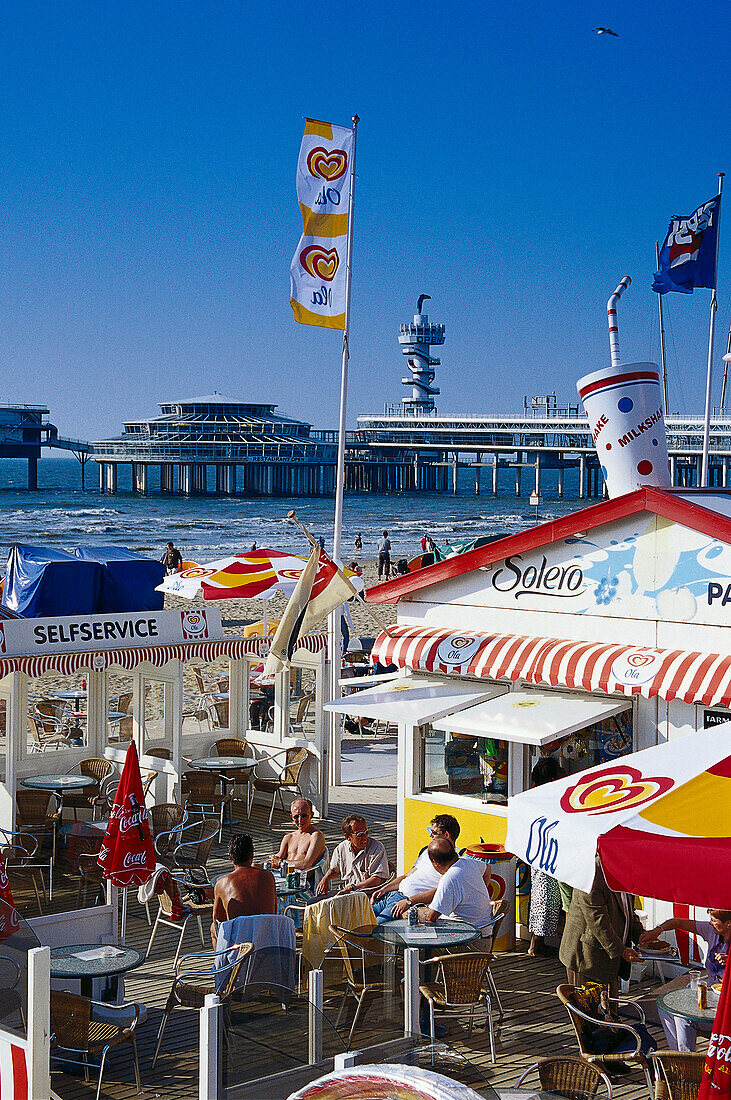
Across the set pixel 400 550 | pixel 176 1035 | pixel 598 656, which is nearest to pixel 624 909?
pixel 598 656

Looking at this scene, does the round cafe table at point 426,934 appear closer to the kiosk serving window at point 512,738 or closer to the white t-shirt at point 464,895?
the white t-shirt at point 464,895

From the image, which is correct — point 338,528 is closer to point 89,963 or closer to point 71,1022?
point 89,963

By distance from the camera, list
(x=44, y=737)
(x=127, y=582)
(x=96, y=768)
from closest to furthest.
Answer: (x=96, y=768)
(x=127, y=582)
(x=44, y=737)

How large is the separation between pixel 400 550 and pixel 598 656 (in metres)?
50.5

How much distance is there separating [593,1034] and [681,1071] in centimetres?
69

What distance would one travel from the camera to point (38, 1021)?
16.1ft

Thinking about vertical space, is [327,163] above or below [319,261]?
above

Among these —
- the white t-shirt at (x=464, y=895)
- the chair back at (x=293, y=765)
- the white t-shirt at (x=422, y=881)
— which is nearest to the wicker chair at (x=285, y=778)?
the chair back at (x=293, y=765)

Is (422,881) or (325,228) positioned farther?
(325,228)

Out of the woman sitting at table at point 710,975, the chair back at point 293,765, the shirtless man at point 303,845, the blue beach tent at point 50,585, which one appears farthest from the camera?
the chair back at point 293,765

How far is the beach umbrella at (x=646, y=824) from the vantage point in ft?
13.3

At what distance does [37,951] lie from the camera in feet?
16.1

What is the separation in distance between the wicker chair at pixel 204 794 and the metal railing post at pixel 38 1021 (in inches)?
216

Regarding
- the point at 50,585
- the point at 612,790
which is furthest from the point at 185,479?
the point at 612,790
